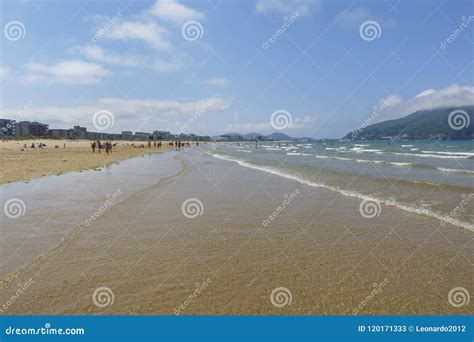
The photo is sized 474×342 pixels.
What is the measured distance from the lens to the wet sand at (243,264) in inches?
222

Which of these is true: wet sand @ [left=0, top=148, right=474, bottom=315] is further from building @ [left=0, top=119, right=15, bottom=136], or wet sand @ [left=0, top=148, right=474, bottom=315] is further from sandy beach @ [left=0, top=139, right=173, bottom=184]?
building @ [left=0, top=119, right=15, bottom=136]

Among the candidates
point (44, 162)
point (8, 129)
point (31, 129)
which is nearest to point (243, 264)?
point (44, 162)

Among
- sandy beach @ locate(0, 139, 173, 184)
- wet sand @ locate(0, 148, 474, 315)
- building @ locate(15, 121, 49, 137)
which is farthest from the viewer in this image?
building @ locate(15, 121, 49, 137)

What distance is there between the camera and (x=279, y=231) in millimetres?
9891

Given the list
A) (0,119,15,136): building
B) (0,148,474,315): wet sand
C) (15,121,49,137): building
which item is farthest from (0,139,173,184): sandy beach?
(0,119,15,136): building

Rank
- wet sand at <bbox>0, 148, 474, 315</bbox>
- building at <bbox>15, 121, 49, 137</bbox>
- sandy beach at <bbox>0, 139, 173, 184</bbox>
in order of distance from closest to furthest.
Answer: wet sand at <bbox>0, 148, 474, 315</bbox>, sandy beach at <bbox>0, 139, 173, 184</bbox>, building at <bbox>15, 121, 49, 137</bbox>

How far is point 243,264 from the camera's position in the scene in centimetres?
729

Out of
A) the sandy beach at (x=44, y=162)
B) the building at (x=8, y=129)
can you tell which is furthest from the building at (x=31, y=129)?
the sandy beach at (x=44, y=162)

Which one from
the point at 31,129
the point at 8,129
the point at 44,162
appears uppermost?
the point at 31,129

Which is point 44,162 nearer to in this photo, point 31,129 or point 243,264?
point 243,264

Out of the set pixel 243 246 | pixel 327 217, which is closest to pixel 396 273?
pixel 243 246

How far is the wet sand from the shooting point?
18.5 ft

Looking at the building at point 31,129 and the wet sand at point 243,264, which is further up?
the building at point 31,129

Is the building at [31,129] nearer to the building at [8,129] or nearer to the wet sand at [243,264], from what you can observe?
the building at [8,129]
